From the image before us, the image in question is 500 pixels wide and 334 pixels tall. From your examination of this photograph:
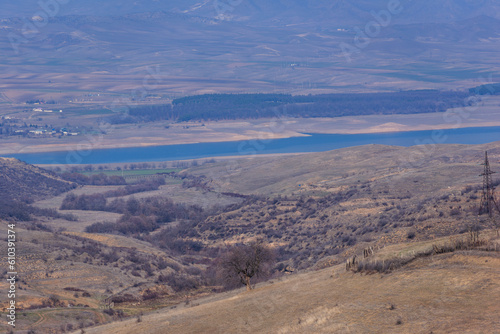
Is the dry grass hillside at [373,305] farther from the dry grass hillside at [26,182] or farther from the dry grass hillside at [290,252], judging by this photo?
the dry grass hillside at [26,182]

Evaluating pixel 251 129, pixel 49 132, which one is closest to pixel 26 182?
pixel 49 132

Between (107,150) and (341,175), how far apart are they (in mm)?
64034

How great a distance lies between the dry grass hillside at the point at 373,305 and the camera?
1385 centimetres

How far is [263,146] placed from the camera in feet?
403

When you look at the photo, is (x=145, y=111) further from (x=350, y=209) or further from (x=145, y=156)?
(x=350, y=209)

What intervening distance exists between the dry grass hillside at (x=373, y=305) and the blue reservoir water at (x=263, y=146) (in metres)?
93.4

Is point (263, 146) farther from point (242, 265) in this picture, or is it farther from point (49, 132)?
point (242, 265)

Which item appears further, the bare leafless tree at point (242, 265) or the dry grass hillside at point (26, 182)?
the dry grass hillside at point (26, 182)

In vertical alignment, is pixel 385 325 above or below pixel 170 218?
above

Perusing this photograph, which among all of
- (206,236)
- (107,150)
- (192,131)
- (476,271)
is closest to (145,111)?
(192,131)

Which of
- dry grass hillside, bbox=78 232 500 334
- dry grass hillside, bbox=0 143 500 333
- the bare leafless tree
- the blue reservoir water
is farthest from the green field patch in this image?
dry grass hillside, bbox=78 232 500 334

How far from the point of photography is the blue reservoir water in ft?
374

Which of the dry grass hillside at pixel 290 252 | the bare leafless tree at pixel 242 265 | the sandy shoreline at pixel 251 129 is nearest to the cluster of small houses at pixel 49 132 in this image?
the sandy shoreline at pixel 251 129

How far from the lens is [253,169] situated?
3406 inches
